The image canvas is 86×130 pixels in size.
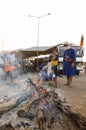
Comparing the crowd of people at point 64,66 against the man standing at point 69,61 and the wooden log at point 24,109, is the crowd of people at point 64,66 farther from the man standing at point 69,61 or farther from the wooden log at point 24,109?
the wooden log at point 24,109

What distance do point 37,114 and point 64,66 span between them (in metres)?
6.20

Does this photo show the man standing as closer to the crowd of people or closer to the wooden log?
the crowd of people

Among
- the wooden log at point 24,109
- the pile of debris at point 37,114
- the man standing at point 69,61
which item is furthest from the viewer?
the man standing at point 69,61

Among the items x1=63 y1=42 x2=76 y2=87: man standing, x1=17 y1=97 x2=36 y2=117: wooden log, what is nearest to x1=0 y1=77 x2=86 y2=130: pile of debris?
x1=17 y1=97 x2=36 y2=117: wooden log

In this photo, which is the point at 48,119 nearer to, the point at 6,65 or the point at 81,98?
the point at 81,98

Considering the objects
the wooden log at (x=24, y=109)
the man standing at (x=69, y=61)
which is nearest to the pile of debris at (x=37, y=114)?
the wooden log at (x=24, y=109)

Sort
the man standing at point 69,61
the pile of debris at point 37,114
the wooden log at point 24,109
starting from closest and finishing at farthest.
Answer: the pile of debris at point 37,114, the wooden log at point 24,109, the man standing at point 69,61

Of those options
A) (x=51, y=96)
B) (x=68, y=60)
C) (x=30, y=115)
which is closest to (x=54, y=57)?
(x=68, y=60)

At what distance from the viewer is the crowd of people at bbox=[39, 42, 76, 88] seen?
14461mm

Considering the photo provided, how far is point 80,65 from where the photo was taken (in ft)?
78.6

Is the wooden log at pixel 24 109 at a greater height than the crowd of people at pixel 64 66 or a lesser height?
lesser

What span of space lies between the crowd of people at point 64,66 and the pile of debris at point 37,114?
4786 millimetres

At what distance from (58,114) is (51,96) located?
827mm

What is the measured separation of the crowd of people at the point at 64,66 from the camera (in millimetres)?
14461
